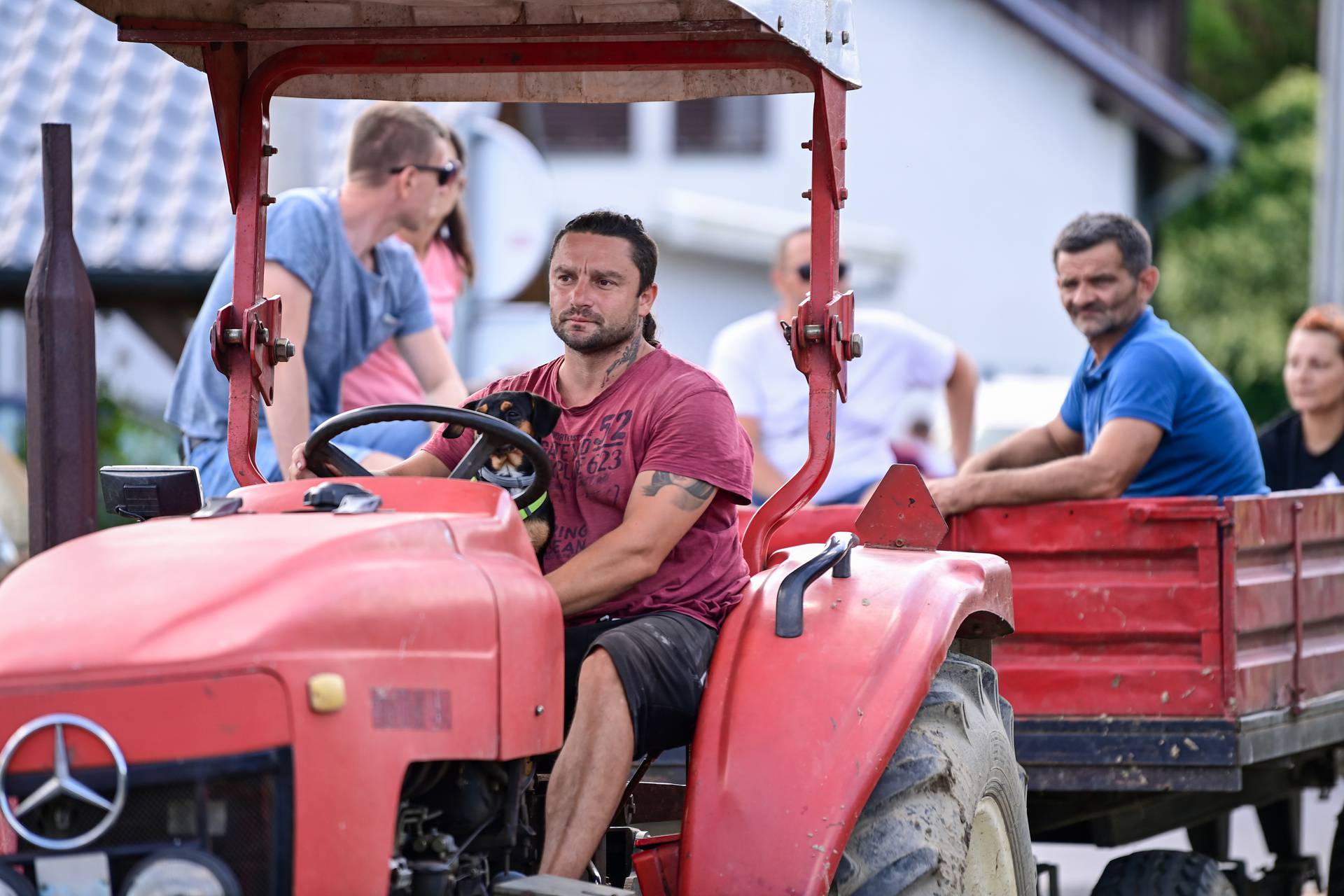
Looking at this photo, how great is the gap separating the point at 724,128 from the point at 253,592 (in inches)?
905

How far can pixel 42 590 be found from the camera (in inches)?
120

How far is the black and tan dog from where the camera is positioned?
3.85 meters

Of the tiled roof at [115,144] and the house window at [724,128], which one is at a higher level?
the house window at [724,128]

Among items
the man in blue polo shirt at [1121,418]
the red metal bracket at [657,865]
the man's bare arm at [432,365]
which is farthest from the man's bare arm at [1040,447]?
the red metal bracket at [657,865]

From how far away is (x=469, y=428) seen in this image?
374 cm

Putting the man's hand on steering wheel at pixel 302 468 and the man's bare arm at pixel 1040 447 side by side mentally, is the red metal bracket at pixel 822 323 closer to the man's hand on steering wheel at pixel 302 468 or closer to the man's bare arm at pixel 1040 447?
the man's hand on steering wheel at pixel 302 468

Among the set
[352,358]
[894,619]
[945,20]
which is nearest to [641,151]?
[945,20]

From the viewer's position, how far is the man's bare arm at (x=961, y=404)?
790 cm

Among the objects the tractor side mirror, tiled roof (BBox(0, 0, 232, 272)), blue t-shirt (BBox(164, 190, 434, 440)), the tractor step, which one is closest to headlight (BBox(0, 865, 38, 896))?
the tractor step

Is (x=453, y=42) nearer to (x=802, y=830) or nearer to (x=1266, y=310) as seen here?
(x=802, y=830)

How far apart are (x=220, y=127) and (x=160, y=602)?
5.46ft

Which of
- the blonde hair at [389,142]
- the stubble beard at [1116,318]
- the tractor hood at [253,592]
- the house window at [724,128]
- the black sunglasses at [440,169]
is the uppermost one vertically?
the house window at [724,128]

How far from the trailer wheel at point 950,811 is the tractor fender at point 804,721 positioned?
90 mm

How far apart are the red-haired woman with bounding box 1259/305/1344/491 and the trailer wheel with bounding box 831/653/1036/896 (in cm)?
348
